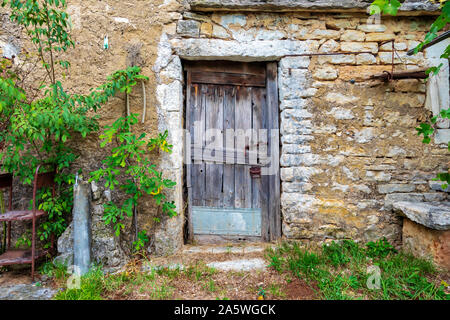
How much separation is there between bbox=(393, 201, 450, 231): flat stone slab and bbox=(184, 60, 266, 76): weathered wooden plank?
2.04 m

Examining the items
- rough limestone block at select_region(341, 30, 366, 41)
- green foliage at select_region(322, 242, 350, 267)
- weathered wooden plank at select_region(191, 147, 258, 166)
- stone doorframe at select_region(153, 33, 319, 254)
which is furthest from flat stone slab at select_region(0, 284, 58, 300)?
rough limestone block at select_region(341, 30, 366, 41)

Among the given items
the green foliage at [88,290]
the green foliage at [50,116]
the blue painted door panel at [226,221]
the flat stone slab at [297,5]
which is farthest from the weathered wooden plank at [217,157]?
the green foliage at [88,290]

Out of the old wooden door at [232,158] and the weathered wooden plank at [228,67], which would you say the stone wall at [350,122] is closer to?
the weathered wooden plank at [228,67]

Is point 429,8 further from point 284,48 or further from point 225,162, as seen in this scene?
point 225,162

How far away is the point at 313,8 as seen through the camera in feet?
8.75

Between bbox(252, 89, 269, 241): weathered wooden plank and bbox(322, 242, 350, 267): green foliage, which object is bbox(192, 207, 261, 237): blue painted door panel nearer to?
bbox(252, 89, 269, 241): weathered wooden plank

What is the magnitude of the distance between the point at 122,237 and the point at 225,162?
4.43ft

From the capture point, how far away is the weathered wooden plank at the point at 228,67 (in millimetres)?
2930

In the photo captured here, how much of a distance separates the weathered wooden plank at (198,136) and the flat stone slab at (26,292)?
60.0 inches

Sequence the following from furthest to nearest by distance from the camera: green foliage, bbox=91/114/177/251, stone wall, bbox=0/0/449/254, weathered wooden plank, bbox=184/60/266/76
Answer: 1. weathered wooden plank, bbox=184/60/266/76
2. stone wall, bbox=0/0/449/254
3. green foliage, bbox=91/114/177/251

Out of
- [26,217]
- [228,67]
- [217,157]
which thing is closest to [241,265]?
[217,157]

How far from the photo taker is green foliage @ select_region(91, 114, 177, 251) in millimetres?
2350

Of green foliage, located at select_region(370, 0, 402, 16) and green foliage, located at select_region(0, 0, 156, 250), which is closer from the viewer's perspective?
green foliage, located at select_region(370, 0, 402, 16)

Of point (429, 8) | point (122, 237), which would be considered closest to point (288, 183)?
point (122, 237)
